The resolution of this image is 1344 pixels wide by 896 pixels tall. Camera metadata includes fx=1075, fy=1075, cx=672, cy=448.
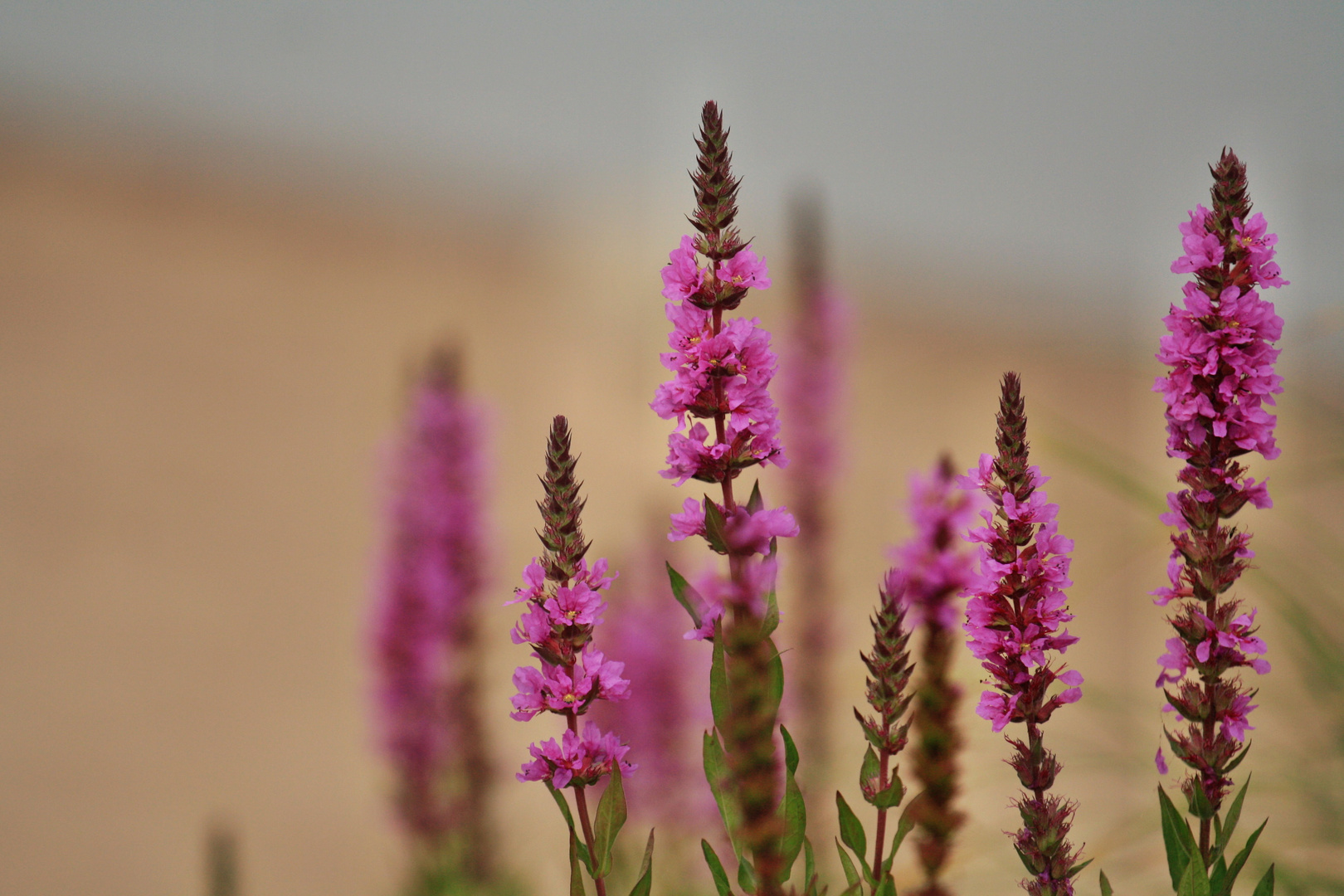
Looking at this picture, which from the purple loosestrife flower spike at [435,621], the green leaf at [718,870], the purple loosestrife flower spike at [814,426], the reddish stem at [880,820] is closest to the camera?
the green leaf at [718,870]

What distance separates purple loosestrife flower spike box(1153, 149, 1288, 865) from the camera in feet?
3.30

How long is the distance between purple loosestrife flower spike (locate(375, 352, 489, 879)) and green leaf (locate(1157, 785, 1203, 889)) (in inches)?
109

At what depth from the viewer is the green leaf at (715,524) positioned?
39.2 inches

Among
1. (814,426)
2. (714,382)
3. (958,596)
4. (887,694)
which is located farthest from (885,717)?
(814,426)

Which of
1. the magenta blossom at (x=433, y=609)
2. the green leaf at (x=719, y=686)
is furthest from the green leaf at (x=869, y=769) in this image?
the magenta blossom at (x=433, y=609)

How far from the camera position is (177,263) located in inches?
546

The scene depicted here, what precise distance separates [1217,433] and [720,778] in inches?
22.0

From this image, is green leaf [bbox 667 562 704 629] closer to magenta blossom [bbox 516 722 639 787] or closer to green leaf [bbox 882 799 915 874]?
magenta blossom [bbox 516 722 639 787]

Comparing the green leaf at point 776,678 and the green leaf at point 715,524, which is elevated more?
the green leaf at point 715,524

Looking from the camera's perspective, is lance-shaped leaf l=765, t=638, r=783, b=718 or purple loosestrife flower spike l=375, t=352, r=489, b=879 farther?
purple loosestrife flower spike l=375, t=352, r=489, b=879

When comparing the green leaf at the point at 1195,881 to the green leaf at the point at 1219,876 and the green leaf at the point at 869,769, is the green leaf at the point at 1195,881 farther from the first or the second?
Result: the green leaf at the point at 869,769

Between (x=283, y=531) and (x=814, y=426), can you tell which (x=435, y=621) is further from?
(x=283, y=531)

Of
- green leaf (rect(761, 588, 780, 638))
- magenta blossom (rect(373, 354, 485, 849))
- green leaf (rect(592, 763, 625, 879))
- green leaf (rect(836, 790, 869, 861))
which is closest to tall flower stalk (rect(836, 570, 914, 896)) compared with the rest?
green leaf (rect(836, 790, 869, 861))

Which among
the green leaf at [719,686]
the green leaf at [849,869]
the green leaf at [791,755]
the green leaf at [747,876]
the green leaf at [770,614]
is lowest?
the green leaf at [849,869]
